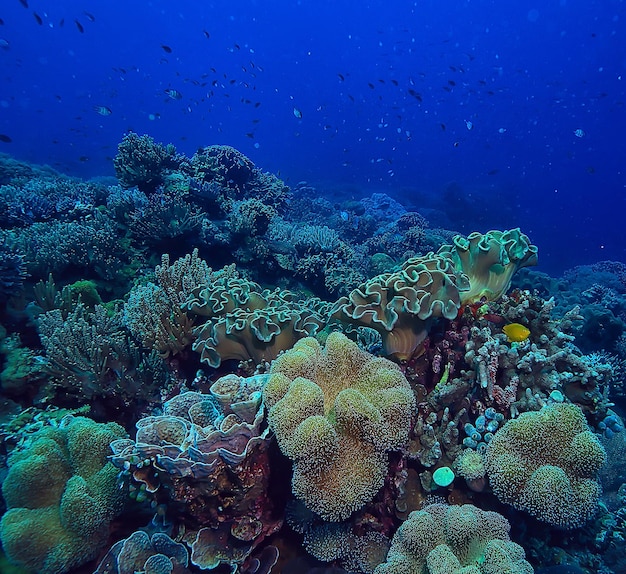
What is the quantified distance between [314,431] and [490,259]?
2.59 meters

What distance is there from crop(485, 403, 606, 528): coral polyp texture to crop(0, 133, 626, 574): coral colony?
13 millimetres

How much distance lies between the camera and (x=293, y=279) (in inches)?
335

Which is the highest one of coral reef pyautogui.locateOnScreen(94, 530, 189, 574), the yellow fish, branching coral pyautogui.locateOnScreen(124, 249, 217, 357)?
the yellow fish

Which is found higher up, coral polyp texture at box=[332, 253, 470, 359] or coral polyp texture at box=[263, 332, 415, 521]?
coral polyp texture at box=[332, 253, 470, 359]

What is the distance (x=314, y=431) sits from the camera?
2.21 meters

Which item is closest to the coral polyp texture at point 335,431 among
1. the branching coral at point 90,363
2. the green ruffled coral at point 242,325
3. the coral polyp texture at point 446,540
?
the coral polyp texture at point 446,540

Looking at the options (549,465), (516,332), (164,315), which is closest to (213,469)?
(549,465)

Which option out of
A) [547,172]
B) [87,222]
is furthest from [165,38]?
[87,222]

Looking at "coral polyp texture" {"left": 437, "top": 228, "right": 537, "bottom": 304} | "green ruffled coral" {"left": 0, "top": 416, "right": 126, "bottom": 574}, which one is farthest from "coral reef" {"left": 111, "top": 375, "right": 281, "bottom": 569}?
"coral polyp texture" {"left": 437, "top": 228, "right": 537, "bottom": 304}

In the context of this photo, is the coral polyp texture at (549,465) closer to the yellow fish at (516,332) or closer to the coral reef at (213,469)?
the yellow fish at (516,332)

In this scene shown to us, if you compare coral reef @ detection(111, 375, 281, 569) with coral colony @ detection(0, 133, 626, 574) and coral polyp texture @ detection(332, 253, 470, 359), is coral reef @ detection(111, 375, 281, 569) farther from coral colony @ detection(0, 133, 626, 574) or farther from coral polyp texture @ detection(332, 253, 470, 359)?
coral polyp texture @ detection(332, 253, 470, 359)

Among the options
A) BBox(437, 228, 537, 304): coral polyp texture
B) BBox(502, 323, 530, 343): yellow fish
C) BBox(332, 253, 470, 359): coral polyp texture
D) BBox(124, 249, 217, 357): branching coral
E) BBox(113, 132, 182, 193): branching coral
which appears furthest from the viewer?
BBox(113, 132, 182, 193): branching coral

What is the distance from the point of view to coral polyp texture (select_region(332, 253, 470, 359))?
311 cm

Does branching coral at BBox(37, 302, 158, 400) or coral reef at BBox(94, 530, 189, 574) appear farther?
branching coral at BBox(37, 302, 158, 400)
